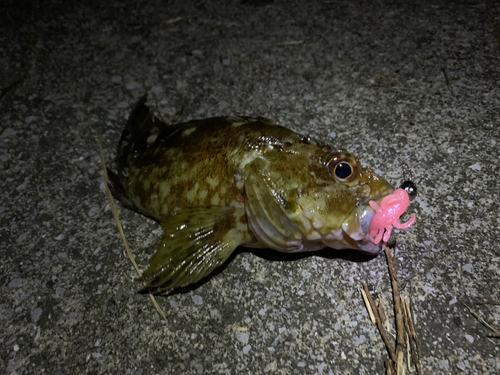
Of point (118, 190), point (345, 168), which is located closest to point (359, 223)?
point (345, 168)

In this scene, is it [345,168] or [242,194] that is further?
[242,194]

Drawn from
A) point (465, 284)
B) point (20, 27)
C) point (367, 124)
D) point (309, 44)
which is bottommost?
point (465, 284)

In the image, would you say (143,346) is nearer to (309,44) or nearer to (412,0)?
(309,44)

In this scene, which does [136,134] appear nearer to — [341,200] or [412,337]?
[341,200]

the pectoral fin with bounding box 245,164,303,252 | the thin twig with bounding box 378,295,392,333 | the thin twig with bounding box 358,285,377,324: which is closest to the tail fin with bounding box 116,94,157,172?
the pectoral fin with bounding box 245,164,303,252

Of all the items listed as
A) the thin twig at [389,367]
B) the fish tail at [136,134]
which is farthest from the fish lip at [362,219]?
the fish tail at [136,134]

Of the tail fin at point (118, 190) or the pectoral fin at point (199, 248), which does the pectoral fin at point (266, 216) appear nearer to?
the pectoral fin at point (199, 248)

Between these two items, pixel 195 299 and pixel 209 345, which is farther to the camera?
pixel 195 299

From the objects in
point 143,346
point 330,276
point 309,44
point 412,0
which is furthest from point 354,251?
point 412,0

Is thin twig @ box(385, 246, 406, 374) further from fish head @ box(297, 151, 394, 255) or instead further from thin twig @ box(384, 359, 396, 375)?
fish head @ box(297, 151, 394, 255)
